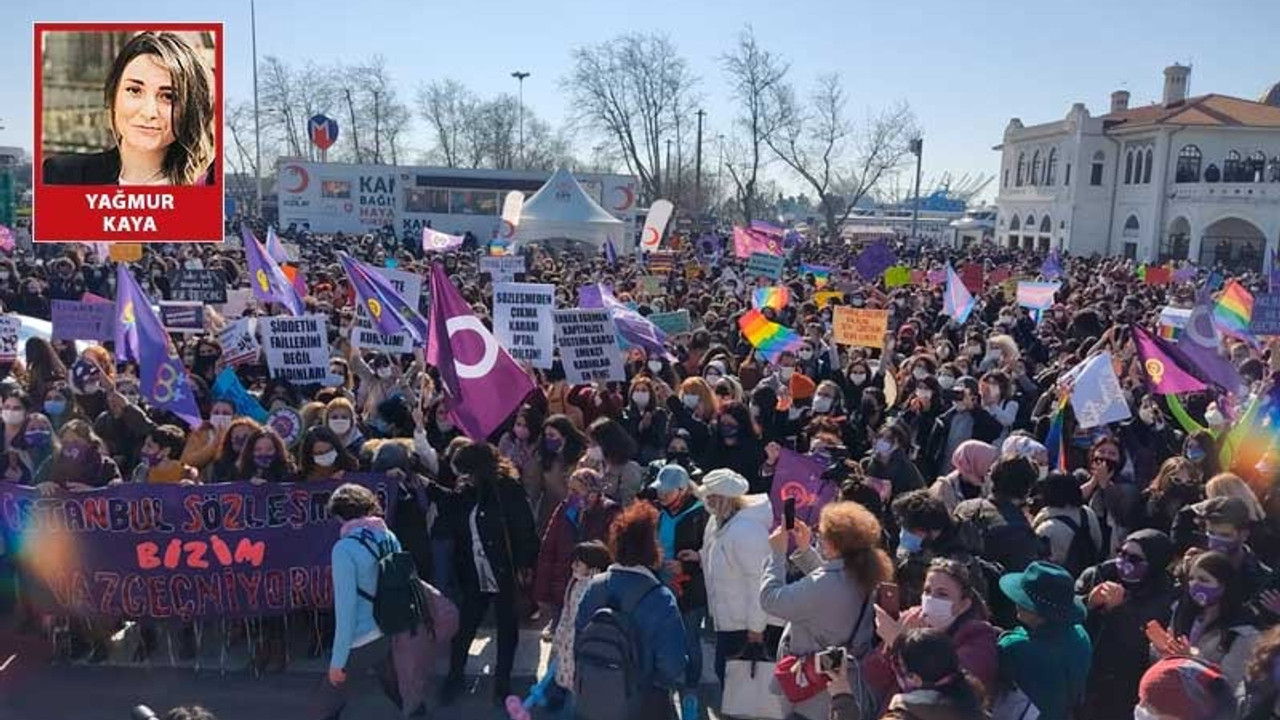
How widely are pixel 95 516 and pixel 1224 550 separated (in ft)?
18.1

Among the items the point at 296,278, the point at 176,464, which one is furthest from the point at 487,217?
the point at 176,464

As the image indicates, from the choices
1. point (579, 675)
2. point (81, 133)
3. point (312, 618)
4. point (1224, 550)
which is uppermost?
point (81, 133)

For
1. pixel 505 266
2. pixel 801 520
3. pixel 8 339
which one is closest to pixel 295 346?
pixel 8 339

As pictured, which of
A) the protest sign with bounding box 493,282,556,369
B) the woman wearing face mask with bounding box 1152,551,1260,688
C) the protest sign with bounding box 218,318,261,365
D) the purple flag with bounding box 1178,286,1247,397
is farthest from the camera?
the protest sign with bounding box 218,318,261,365

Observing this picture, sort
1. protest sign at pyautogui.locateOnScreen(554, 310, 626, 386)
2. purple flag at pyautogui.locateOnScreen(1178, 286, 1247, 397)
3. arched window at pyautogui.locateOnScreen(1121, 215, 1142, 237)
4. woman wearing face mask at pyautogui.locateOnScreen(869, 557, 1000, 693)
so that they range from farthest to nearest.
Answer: arched window at pyautogui.locateOnScreen(1121, 215, 1142, 237) < purple flag at pyautogui.locateOnScreen(1178, 286, 1247, 397) < protest sign at pyautogui.locateOnScreen(554, 310, 626, 386) < woman wearing face mask at pyautogui.locateOnScreen(869, 557, 1000, 693)

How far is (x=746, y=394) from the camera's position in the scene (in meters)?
9.54

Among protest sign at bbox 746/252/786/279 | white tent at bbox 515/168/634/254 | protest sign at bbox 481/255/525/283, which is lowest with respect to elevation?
protest sign at bbox 481/255/525/283

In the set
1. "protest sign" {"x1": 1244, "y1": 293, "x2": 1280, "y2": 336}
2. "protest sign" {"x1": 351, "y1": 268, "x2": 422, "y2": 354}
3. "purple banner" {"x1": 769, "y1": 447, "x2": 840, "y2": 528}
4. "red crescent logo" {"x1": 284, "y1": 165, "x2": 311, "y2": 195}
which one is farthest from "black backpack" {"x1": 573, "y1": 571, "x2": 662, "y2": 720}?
"red crescent logo" {"x1": 284, "y1": 165, "x2": 311, "y2": 195}

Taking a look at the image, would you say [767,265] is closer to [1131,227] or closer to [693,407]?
[693,407]

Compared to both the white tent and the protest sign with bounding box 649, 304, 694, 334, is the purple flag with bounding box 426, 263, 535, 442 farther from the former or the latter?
the white tent

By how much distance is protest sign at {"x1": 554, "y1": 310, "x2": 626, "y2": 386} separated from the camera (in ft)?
28.7

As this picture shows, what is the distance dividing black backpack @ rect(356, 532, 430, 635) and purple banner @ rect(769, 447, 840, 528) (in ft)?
7.73

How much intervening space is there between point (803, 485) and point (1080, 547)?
1.55 metres

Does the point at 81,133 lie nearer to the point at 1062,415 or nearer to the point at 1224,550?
the point at 1062,415
